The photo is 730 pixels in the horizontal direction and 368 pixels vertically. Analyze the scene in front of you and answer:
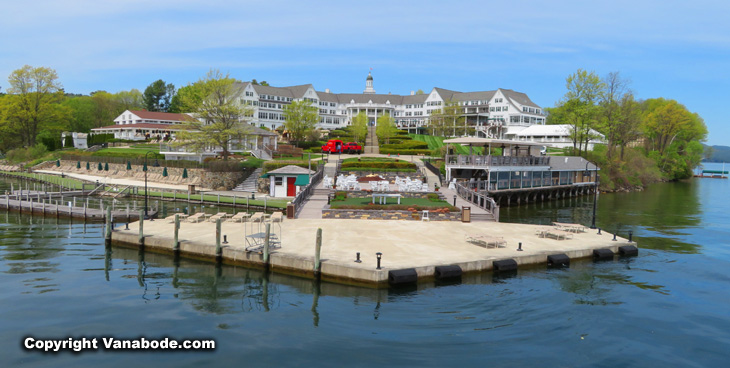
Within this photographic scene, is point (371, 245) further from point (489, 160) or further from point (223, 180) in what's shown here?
point (223, 180)

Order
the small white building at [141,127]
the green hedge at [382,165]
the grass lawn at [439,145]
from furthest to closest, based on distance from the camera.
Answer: the small white building at [141,127] < the grass lawn at [439,145] < the green hedge at [382,165]

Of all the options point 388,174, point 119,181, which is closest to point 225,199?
point 388,174

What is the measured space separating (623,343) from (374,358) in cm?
836

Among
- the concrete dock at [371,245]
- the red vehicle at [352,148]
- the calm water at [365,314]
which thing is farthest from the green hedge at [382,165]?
the calm water at [365,314]

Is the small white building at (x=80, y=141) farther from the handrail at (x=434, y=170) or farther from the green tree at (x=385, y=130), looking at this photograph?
the handrail at (x=434, y=170)

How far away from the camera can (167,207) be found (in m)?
41.2

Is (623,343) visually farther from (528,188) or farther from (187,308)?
(528,188)

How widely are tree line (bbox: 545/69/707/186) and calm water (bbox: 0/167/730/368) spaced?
5375 centimetres

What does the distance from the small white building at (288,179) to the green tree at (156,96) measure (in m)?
112

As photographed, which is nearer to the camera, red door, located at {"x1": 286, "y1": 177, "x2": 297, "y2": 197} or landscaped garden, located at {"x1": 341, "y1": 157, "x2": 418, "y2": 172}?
red door, located at {"x1": 286, "y1": 177, "x2": 297, "y2": 197}

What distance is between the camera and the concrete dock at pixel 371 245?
19.8m

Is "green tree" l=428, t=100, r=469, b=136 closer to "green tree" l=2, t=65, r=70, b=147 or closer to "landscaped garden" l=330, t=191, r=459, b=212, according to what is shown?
"landscaped garden" l=330, t=191, r=459, b=212

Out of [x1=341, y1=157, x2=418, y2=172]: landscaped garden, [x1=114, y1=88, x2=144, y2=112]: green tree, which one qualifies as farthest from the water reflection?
[x1=114, y1=88, x2=144, y2=112]: green tree

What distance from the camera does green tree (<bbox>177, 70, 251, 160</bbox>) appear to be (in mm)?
56844
